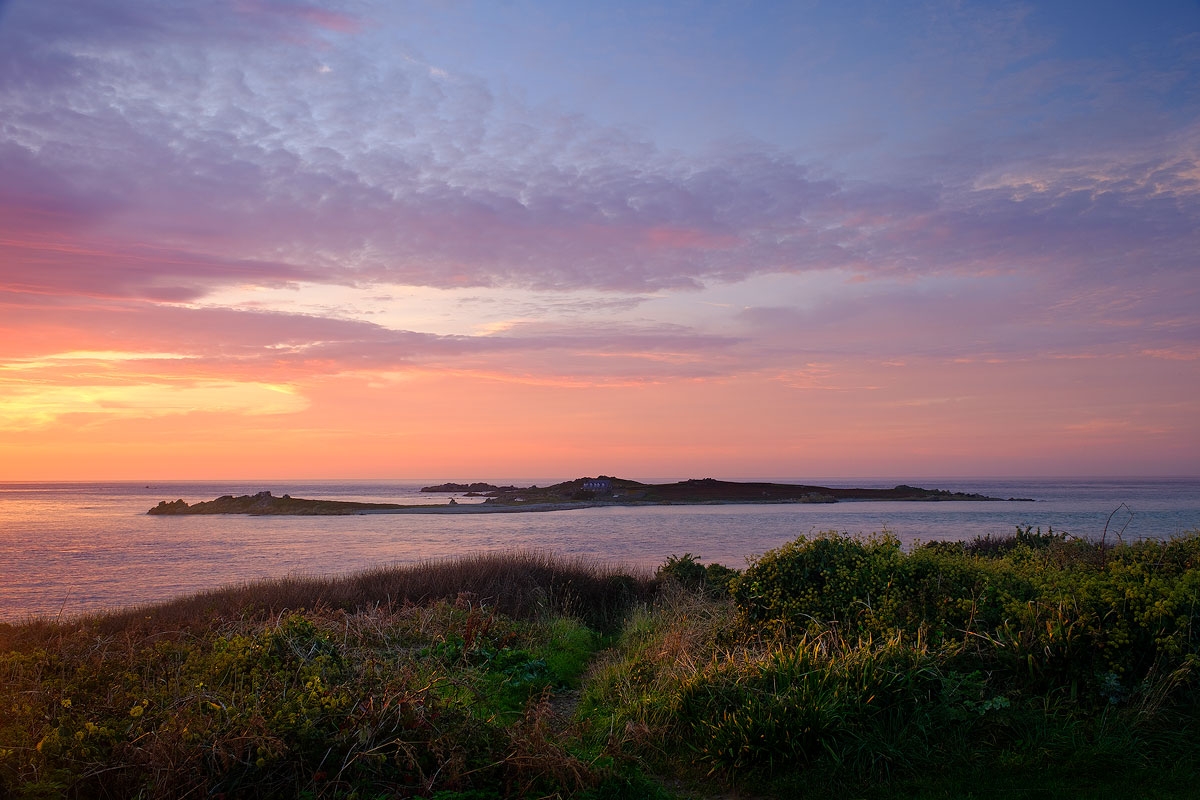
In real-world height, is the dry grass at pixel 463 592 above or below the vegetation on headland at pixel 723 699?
below

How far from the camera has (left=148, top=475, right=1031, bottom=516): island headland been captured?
67812 mm

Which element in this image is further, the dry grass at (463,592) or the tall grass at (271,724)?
the dry grass at (463,592)

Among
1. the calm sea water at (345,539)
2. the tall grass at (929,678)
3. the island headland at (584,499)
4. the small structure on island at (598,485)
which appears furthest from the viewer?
the small structure on island at (598,485)

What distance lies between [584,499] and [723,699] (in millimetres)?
76432

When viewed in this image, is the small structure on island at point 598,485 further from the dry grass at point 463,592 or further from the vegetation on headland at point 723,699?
the vegetation on headland at point 723,699

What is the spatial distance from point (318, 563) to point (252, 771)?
26421 millimetres

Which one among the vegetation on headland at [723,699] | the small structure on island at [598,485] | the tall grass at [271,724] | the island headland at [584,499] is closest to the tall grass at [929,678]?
the vegetation on headland at [723,699]

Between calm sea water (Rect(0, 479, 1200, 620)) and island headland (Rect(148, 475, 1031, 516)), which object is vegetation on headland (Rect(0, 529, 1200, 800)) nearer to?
calm sea water (Rect(0, 479, 1200, 620))

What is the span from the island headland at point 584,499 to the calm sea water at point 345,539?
560 centimetres

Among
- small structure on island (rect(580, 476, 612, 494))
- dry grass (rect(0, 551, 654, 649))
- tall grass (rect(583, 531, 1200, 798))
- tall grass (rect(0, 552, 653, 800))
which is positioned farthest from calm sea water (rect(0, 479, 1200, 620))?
small structure on island (rect(580, 476, 612, 494))

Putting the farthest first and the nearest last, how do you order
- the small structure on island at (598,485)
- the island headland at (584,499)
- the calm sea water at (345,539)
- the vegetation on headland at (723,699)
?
the small structure on island at (598,485)
the island headland at (584,499)
the calm sea water at (345,539)
the vegetation on headland at (723,699)

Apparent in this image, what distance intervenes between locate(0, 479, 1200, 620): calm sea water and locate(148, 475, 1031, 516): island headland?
5597 millimetres

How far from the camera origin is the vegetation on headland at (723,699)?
200 inches

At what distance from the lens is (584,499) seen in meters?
82.8
